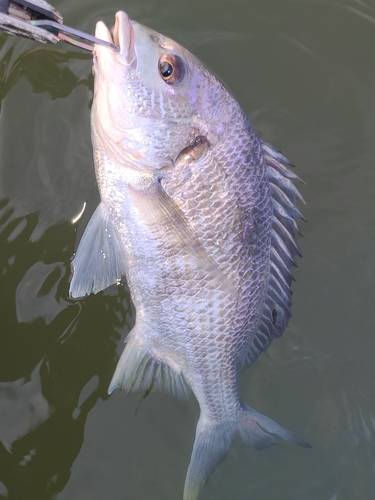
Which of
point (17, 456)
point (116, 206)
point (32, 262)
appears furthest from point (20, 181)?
point (17, 456)

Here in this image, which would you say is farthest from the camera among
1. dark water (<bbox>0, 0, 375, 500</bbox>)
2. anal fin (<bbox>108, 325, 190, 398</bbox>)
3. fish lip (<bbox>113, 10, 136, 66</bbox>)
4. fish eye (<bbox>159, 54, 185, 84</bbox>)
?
dark water (<bbox>0, 0, 375, 500</bbox>)

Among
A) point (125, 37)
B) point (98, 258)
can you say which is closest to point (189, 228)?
point (98, 258)

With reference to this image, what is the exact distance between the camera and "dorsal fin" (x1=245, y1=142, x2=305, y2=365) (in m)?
1.91

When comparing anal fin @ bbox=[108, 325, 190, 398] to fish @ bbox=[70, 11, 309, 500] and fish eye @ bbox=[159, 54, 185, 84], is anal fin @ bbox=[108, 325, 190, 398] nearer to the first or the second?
fish @ bbox=[70, 11, 309, 500]

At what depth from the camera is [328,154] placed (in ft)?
8.82

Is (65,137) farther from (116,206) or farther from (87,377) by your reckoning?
(87,377)

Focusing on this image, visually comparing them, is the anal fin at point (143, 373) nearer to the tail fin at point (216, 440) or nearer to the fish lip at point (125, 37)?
the tail fin at point (216, 440)

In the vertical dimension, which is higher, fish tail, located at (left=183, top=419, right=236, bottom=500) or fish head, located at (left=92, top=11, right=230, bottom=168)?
fish head, located at (left=92, top=11, right=230, bottom=168)

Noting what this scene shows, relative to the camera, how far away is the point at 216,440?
6.75ft

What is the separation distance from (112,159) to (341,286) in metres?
1.68

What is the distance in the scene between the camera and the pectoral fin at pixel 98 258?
183cm

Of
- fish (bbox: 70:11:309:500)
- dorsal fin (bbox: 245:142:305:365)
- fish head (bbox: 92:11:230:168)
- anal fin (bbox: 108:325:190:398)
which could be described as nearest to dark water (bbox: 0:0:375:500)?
anal fin (bbox: 108:325:190:398)

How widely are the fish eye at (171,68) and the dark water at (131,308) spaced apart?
105 centimetres

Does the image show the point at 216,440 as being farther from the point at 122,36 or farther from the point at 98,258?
the point at 122,36
